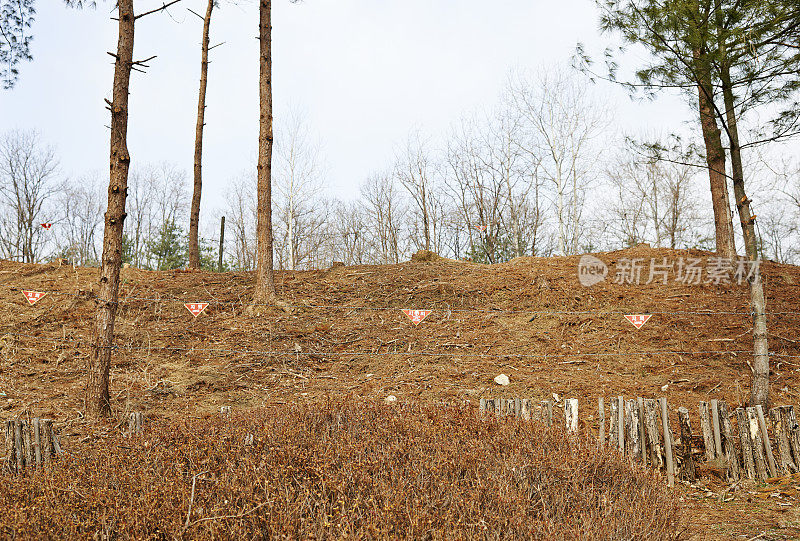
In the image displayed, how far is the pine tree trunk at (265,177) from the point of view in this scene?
35.9 ft

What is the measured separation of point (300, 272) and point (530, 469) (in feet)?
35.7

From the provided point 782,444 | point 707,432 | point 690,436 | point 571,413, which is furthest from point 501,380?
point 782,444

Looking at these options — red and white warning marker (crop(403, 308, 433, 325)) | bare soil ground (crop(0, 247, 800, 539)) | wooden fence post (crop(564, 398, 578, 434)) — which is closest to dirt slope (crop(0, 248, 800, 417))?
bare soil ground (crop(0, 247, 800, 539))

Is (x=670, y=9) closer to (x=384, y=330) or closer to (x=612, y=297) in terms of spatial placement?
(x=612, y=297)

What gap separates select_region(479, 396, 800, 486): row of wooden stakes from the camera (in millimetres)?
5289

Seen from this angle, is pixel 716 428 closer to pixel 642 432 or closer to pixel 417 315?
pixel 642 432

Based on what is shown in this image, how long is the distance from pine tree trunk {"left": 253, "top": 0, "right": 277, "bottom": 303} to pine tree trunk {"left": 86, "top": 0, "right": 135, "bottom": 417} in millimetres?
4143

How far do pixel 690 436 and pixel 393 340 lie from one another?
5294mm

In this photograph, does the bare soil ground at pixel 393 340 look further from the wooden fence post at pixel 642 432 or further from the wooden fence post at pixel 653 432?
the wooden fence post at pixel 642 432

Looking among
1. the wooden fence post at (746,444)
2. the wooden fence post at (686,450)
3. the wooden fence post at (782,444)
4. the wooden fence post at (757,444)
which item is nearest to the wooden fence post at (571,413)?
the wooden fence post at (686,450)

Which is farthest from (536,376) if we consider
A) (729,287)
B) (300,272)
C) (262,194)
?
(300,272)

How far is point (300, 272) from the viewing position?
13.8m

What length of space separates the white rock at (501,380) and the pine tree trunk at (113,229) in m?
5.02

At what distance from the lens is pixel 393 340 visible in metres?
9.84
